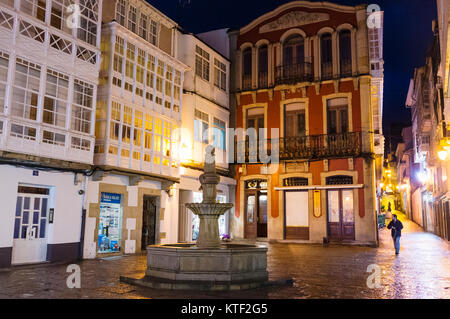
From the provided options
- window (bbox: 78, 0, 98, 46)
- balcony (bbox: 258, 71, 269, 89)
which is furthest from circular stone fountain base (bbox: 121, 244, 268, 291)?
balcony (bbox: 258, 71, 269, 89)

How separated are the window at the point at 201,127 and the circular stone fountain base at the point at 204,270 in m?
13.0

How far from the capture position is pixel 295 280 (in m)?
10.2

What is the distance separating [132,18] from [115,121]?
4873 mm

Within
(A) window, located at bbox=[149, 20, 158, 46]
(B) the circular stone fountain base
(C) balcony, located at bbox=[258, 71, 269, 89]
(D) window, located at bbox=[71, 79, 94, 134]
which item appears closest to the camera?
(B) the circular stone fountain base

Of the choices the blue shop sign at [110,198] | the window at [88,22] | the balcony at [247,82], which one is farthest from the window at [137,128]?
the balcony at [247,82]

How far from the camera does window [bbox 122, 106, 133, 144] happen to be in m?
16.8

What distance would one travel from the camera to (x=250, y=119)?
2569 cm

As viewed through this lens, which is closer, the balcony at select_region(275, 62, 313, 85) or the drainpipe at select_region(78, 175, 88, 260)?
the drainpipe at select_region(78, 175, 88, 260)

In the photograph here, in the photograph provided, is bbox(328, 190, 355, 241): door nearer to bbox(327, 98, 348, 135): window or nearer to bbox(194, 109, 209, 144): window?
bbox(327, 98, 348, 135): window

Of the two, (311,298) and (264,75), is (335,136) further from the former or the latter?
(311,298)

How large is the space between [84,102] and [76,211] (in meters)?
3.88

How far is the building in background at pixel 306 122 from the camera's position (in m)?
22.8

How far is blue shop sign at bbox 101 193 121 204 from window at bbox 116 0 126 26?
697cm

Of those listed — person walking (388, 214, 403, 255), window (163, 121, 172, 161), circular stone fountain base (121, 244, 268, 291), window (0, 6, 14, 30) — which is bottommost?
circular stone fountain base (121, 244, 268, 291)
